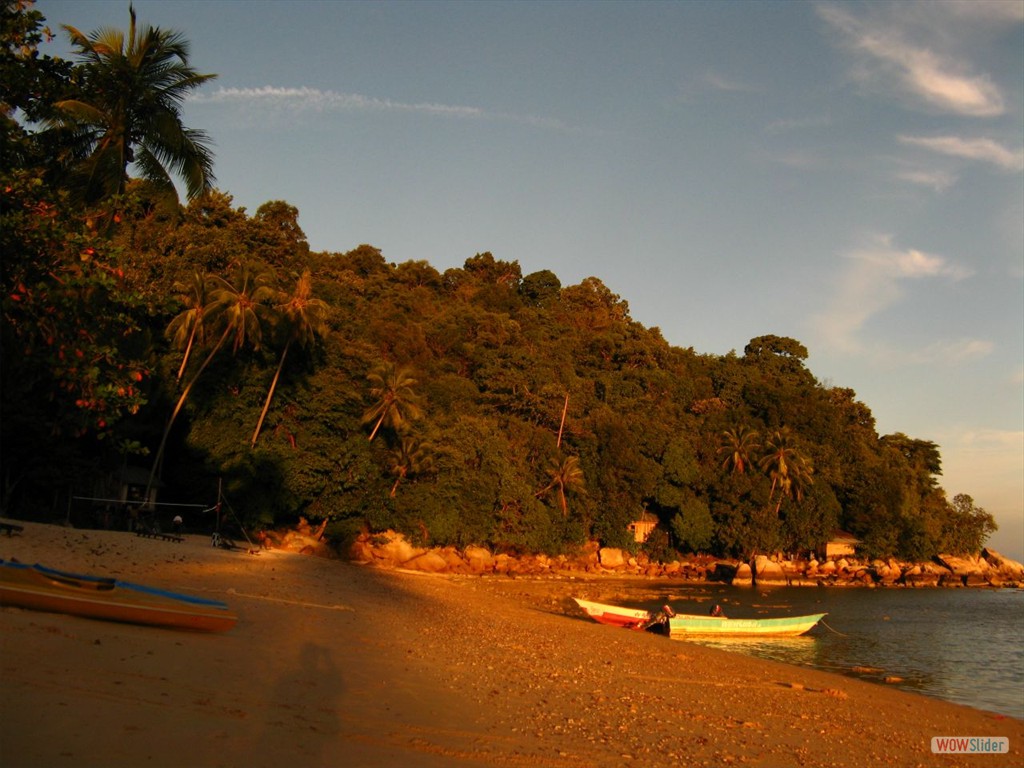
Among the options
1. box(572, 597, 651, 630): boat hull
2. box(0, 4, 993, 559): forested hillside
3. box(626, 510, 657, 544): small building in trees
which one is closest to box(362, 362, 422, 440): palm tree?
box(0, 4, 993, 559): forested hillside

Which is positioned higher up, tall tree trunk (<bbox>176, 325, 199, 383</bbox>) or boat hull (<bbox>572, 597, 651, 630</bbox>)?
tall tree trunk (<bbox>176, 325, 199, 383</bbox>)

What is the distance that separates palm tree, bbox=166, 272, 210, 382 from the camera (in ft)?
120

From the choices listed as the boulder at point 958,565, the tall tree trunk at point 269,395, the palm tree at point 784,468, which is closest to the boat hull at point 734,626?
the tall tree trunk at point 269,395

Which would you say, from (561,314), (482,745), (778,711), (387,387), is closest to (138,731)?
(482,745)

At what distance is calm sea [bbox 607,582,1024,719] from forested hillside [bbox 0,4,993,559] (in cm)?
1057

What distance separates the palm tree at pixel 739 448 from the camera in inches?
2557

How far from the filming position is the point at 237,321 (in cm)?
3584

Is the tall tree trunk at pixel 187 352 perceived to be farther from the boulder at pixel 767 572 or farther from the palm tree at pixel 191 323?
the boulder at pixel 767 572

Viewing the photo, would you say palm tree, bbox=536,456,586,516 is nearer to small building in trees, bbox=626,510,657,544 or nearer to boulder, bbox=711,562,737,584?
small building in trees, bbox=626,510,657,544

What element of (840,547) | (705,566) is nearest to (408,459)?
(705,566)

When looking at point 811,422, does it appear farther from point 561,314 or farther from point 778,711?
point 778,711

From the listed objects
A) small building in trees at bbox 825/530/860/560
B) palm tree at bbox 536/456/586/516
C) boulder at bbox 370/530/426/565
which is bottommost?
boulder at bbox 370/530/426/565

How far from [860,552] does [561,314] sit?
134 feet

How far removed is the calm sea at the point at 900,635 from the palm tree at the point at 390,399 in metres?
16.1
